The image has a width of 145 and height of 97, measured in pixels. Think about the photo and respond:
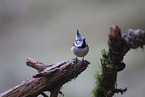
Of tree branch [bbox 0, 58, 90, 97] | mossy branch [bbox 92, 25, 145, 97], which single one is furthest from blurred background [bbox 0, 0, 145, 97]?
tree branch [bbox 0, 58, 90, 97]

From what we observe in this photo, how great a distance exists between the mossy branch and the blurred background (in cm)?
295

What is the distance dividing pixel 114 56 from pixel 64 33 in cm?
629

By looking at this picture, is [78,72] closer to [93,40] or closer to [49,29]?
[93,40]

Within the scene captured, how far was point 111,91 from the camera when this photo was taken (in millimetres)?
1892

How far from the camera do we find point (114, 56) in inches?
63.0

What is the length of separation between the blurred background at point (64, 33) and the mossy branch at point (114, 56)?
2.95 m

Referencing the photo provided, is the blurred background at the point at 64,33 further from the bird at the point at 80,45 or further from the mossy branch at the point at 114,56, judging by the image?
the bird at the point at 80,45

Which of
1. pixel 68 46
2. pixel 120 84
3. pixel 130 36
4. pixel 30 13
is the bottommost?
pixel 120 84

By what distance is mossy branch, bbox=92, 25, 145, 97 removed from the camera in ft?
4.62

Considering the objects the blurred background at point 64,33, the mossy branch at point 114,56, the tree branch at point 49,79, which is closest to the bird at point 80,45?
the tree branch at point 49,79

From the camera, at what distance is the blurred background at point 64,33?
526 centimetres

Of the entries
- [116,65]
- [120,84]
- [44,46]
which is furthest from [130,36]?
[44,46]

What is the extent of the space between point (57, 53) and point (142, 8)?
12.7 feet

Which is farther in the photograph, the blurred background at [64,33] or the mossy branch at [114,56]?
the blurred background at [64,33]
